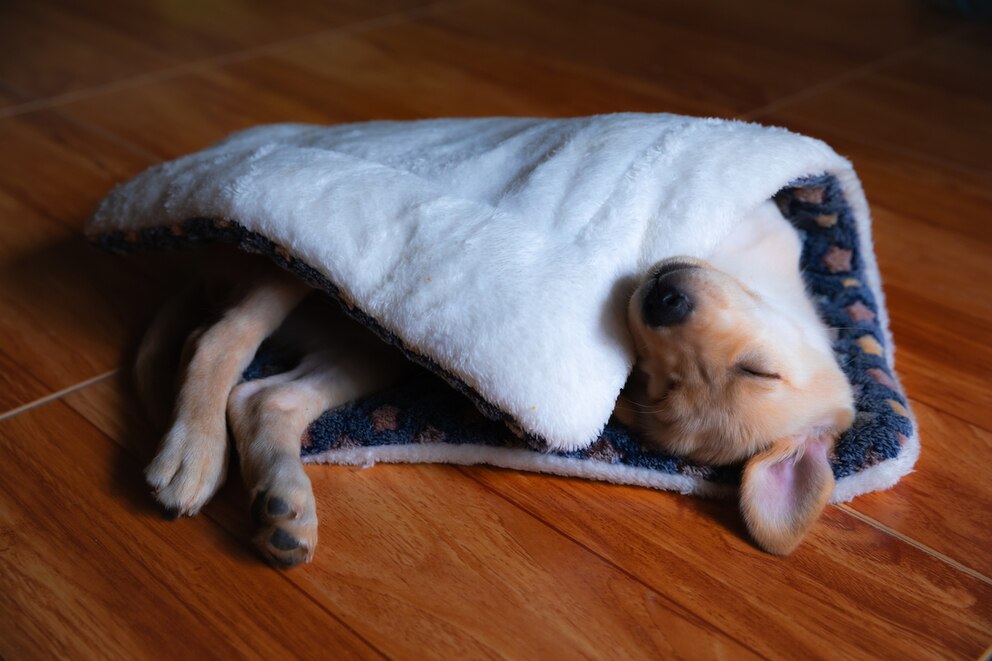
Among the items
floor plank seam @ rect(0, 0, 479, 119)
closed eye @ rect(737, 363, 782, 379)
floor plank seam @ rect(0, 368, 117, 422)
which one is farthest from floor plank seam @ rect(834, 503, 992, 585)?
floor plank seam @ rect(0, 0, 479, 119)

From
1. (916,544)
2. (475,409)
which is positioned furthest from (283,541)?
(916,544)

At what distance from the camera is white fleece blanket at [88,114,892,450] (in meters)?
1.36

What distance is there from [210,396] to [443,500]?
1.25ft

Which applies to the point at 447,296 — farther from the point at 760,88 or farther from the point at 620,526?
the point at 760,88

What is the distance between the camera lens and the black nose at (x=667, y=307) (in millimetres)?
1379

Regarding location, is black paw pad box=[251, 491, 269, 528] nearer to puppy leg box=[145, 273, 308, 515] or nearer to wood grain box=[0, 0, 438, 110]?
puppy leg box=[145, 273, 308, 515]

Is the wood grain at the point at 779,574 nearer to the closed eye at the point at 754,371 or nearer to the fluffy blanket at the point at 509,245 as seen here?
the fluffy blanket at the point at 509,245

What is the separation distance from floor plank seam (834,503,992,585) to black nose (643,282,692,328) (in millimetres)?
397

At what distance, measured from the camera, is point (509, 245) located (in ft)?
4.68

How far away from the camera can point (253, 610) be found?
1.25 meters

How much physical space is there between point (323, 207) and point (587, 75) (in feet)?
6.21

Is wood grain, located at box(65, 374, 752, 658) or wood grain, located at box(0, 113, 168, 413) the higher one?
wood grain, located at box(65, 374, 752, 658)

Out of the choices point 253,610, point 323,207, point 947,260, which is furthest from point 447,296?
point 947,260

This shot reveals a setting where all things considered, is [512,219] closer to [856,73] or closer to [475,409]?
[475,409]
